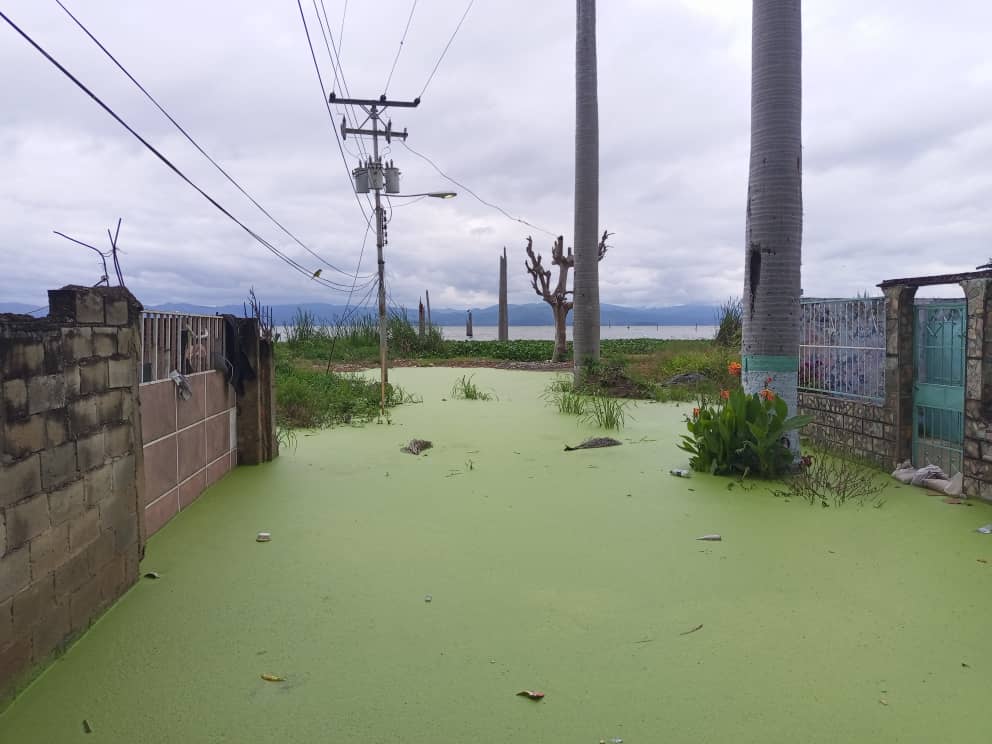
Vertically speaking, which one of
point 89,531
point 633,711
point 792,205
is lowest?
point 633,711

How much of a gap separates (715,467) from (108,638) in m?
→ 3.71

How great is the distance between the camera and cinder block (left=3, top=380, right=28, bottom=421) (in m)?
1.94

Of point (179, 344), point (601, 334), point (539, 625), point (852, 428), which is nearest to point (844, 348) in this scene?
point (852, 428)

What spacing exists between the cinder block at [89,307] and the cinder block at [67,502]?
571 mm

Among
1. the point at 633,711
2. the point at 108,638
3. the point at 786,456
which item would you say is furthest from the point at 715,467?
the point at 108,638

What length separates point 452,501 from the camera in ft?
13.3

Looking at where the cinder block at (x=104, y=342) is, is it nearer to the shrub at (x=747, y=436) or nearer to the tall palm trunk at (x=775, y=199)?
the shrub at (x=747, y=436)

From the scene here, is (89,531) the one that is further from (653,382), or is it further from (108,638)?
(653,382)

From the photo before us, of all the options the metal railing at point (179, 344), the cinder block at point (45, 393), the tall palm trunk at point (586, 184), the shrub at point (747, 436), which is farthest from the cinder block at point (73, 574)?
the tall palm trunk at point (586, 184)

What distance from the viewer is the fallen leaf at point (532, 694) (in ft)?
6.22

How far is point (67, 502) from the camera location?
2256 mm

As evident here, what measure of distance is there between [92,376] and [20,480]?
1.83ft

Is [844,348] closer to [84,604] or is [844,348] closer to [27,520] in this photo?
[84,604]

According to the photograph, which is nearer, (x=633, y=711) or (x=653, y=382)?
(x=633, y=711)
